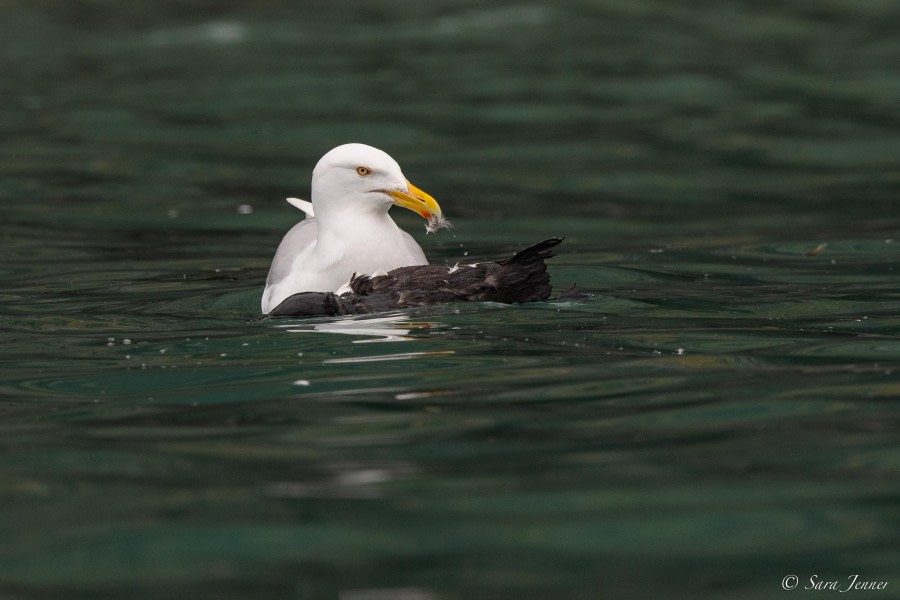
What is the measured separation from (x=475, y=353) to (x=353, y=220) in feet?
5.51

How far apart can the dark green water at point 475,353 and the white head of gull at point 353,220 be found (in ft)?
1.60

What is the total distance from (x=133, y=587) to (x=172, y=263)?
7.58 meters

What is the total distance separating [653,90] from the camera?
19641 millimetres

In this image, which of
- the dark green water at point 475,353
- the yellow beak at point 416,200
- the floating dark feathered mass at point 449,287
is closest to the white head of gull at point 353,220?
the yellow beak at point 416,200

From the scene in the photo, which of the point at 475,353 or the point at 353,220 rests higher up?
the point at 353,220

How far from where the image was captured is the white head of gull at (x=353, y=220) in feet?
29.6

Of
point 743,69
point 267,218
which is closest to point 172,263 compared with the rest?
point 267,218

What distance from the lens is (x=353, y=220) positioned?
359 inches

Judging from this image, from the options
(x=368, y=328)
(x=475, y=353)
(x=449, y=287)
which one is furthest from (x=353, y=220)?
(x=475, y=353)

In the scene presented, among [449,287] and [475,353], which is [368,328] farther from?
[475,353]

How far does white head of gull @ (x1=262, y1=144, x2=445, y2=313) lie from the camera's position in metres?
9.02

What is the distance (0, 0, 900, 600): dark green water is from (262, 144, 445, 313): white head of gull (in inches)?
19.1

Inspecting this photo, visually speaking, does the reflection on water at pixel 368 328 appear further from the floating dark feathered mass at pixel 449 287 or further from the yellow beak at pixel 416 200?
the yellow beak at pixel 416 200

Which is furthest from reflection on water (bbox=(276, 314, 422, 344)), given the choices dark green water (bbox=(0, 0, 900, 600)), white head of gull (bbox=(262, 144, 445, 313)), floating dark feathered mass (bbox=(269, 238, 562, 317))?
white head of gull (bbox=(262, 144, 445, 313))
